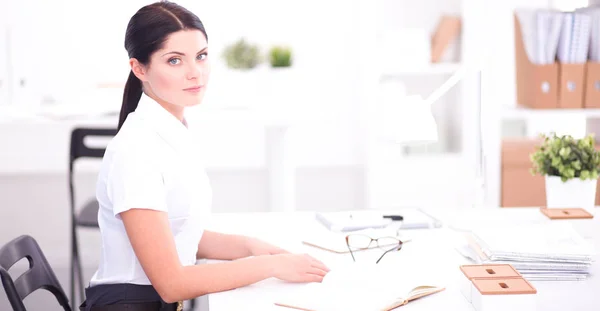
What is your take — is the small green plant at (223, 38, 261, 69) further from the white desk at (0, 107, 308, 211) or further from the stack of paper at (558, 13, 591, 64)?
the stack of paper at (558, 13, 591, 64)

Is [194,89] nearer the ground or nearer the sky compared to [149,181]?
nearer the sky

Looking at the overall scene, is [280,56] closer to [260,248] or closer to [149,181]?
[260,248]

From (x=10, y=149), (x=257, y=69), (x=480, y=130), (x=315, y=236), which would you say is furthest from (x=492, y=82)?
(x=10, y=149)

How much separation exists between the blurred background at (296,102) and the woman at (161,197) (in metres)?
1.82

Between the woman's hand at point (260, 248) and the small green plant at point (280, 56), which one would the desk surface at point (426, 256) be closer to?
the woman's hand at point (260, 248)

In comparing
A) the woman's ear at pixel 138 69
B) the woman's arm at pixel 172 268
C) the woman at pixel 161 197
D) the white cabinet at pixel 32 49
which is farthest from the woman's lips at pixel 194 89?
the white cabinet at pixel 32 49

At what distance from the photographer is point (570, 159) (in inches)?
81.0

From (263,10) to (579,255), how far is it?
10.7 ft

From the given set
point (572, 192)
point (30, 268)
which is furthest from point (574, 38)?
point (30, 268)

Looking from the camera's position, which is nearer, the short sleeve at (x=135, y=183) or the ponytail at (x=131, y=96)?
the short sleeve at (x=135, y=183)

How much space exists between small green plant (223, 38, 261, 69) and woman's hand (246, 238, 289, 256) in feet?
7.92

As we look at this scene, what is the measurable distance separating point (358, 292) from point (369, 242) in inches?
15.6

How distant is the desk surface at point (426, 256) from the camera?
53.5 inches

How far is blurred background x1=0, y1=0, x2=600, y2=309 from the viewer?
3727 mm
